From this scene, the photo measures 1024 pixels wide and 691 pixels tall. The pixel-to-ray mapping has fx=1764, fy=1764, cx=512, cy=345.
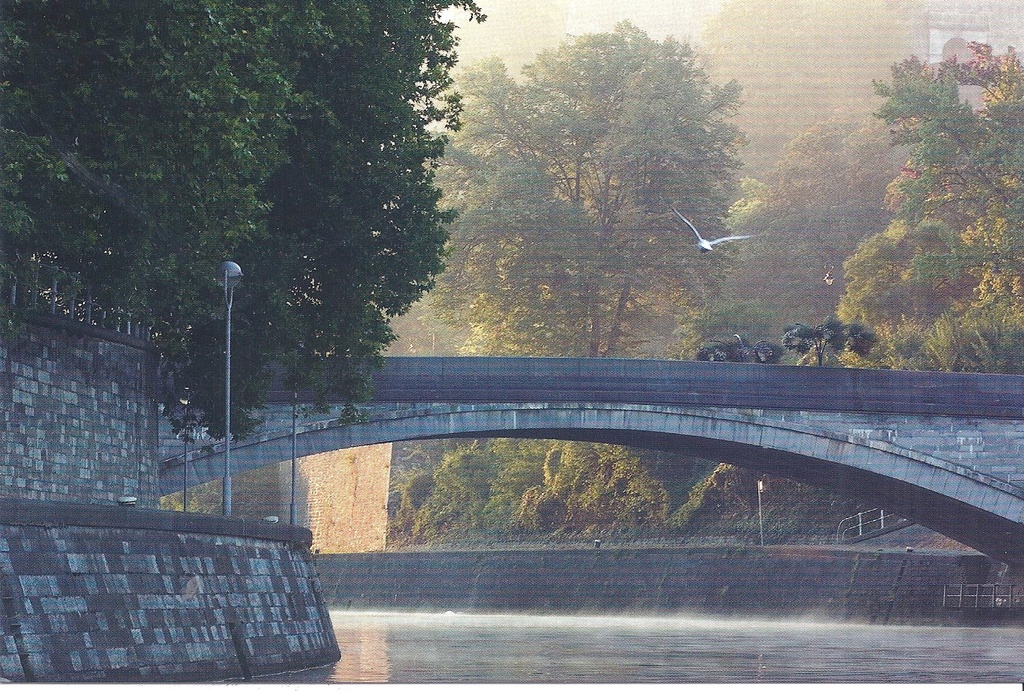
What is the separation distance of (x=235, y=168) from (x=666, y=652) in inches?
566

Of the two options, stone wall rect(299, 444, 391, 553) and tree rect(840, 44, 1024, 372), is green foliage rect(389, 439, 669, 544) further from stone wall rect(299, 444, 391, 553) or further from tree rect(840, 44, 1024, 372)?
tree rect(840, 44, 1024, 372)

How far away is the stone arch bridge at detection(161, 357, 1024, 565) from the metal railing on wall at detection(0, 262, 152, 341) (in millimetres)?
8573

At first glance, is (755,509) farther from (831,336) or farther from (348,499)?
(348,499)

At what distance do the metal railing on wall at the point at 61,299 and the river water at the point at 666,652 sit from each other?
5410 millimetres

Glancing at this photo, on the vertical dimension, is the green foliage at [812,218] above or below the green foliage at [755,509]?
above

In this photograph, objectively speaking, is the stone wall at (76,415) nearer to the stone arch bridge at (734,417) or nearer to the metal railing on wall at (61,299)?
the metal railing on wall at (61,299)

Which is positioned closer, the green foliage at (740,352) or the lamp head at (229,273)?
the lamp head at (229,273)

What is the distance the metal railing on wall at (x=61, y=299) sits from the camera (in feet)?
67.0

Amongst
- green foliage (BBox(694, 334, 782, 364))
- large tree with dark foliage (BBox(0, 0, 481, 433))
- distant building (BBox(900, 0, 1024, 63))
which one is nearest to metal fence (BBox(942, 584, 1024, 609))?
green foliage (BBox(694, 334, 782, 364))

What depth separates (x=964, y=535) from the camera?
40.5 metres

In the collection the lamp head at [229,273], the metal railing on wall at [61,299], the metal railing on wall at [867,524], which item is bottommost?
the metal railing on wall at [867,524]

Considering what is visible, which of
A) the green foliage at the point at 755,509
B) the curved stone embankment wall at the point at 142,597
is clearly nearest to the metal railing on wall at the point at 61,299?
the curved stone embankment wall at the point at 142,597

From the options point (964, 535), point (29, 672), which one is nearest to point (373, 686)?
point (29, 672)

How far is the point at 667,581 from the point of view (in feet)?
154
